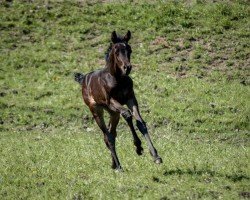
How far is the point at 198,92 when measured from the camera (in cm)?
2347

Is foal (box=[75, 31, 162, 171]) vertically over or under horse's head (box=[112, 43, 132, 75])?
under

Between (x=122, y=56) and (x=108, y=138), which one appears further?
(x=108, y=138)

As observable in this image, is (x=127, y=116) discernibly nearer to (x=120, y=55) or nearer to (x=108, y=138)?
(x=120, y=55)

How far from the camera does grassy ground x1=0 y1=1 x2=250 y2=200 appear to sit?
12.2 m

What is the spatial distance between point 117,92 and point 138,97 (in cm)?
1058

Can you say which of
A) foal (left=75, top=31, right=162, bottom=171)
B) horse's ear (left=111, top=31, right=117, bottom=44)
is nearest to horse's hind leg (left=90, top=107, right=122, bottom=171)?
foal (left=75, top=31, right=162, bottom=171)

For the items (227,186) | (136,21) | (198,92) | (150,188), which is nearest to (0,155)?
(150,188)

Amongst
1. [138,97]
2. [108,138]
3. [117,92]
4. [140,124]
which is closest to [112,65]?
[117,92]

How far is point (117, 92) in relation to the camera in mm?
13156

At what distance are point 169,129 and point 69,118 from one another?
4.33 meters

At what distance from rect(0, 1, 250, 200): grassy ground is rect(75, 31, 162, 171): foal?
83 cm

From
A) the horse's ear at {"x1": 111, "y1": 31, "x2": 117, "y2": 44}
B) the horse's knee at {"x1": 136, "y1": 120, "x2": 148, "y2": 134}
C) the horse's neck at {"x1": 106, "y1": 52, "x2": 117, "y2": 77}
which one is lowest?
the horse's knee at {"x1": 136, "y1": 120, "x2": 148, "y2": 134}

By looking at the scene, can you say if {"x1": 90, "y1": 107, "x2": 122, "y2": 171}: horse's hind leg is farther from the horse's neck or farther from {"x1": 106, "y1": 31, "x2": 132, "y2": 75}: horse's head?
{"x1": 106, "y1": 31, "x2": 132, "y2": 75}: horse's head

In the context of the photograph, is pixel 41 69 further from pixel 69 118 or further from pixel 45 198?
pixel 45 198
